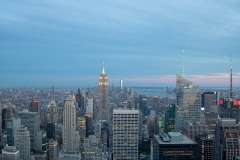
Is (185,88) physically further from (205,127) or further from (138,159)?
(138,159)

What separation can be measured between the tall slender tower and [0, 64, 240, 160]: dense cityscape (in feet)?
0.31

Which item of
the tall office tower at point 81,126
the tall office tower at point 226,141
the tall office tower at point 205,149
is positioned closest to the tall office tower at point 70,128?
the tall office tower at point 81,126

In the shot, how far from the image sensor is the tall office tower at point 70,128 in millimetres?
23812

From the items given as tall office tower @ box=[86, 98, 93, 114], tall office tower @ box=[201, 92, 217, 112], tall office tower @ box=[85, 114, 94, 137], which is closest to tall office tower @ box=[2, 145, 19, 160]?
tall office tower @ box=[85, 114, 94, 137]

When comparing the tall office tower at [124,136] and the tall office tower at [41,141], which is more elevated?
the tall office tower at [124,136]

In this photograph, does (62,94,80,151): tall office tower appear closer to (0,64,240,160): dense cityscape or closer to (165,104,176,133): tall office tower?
(0,64,240,160): dense cityscape

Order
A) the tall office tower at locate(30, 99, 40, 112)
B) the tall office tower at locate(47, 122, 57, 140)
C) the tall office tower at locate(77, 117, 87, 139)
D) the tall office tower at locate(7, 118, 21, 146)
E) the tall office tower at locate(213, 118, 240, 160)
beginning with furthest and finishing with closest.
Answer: the tall office tower at locate(77, 117, 87, 139) → the tall office tower at locate(47, 122, 57, 140) → the tall office tower at locate(30, 99, 40, 112) → the tall office tower at locate(7, 118, 21, 146) → the tall office tower at locate(213, 118, 240, 160)

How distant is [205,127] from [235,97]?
3.39 m

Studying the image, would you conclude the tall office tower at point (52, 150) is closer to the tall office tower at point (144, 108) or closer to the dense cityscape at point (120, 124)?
the dense cityscape at point (120, 124)

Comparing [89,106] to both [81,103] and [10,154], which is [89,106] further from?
[10,154]

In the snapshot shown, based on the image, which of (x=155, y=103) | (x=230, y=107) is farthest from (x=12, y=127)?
(x=155, y=103)

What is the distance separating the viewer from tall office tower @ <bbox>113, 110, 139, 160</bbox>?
59.5ft

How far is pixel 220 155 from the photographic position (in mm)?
15539

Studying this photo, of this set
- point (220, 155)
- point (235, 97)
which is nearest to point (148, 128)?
point (235, 97)
